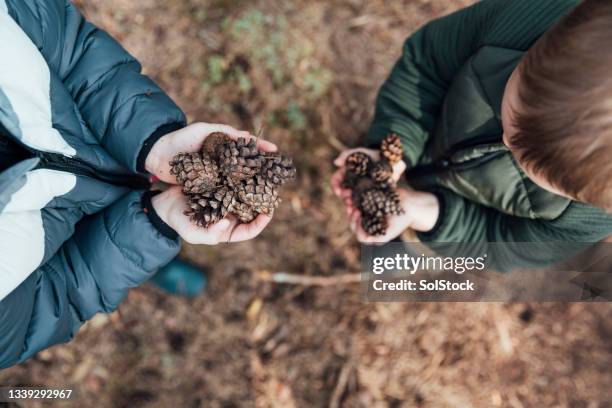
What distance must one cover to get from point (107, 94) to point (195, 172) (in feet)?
1.74

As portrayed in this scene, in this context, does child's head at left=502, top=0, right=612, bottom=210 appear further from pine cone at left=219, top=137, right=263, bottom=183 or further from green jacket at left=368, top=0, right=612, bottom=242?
pine cone at left=219, top=137, right=263, bottom=183

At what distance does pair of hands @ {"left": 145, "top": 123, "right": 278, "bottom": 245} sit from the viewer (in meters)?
1.56

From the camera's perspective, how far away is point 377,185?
6.37 ft

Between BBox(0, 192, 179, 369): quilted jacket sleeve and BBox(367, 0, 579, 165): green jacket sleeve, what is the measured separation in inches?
44.0

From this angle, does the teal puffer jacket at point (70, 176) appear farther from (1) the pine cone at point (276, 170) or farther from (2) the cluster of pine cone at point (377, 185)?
(2) the cluster of pine cone at point (377, 185)

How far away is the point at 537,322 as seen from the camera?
2.89 meters

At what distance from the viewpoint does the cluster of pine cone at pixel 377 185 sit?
6.27 ft

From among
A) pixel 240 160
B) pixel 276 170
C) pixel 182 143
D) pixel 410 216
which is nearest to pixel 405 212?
pixel 410 216

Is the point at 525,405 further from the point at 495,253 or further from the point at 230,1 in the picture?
the point at 230,1

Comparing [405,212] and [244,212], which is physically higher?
[244,212]

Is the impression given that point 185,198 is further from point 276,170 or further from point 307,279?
point 307,279

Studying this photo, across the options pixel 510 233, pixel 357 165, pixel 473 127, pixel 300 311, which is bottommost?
pixel 300 311

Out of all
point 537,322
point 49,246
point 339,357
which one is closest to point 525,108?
point 49,246

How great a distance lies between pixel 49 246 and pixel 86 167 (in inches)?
11.5
